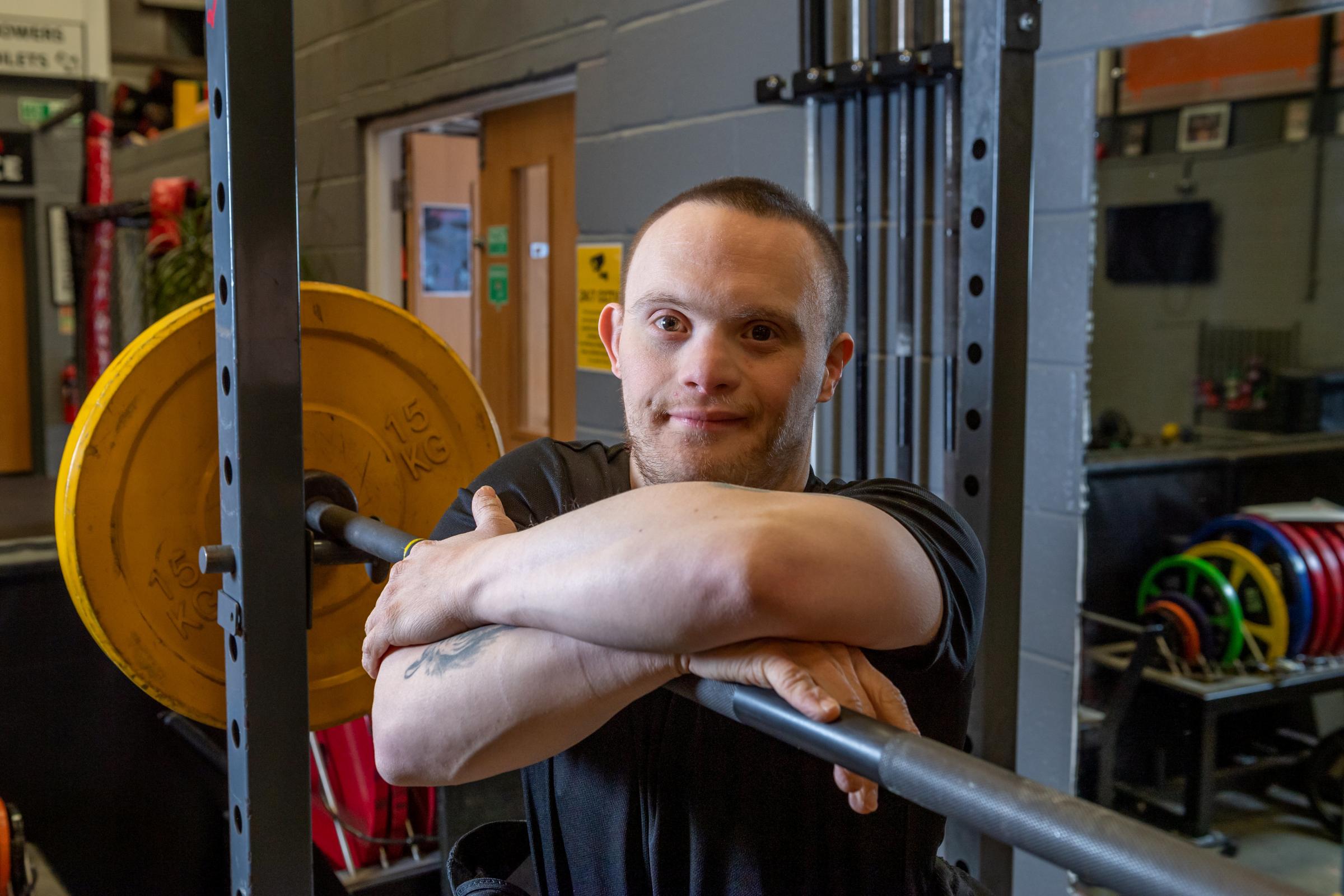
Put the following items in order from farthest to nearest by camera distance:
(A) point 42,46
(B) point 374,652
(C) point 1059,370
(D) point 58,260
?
(D) point 58,260 < (A) point 42,46 < (C) point 1059,370 < (B) point 374,652

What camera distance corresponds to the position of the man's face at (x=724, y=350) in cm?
112

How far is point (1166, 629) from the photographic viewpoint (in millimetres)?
2562

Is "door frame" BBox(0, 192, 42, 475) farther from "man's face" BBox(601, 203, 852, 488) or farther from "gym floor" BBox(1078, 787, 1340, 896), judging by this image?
"man's face" BBox(601, 203, 852, 488)

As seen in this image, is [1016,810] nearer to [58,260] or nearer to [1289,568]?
[1289,568]

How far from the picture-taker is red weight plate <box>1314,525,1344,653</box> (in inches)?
98.1

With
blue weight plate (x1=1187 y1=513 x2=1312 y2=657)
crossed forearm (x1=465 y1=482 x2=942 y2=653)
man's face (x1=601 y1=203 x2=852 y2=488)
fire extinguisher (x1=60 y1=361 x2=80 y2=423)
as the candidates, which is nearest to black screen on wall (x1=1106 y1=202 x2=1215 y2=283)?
blue weight plate (x1=1187 y1=513 x2=1312 y2=657)

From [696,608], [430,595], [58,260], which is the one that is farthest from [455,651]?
[58,260]

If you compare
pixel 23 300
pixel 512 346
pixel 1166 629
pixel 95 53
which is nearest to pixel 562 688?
pixel 1166 629

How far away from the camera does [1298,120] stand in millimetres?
2461

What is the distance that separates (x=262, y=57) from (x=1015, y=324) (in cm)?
96

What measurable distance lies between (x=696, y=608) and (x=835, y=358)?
21.3 inches

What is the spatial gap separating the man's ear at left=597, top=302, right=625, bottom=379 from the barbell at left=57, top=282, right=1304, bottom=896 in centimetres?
30

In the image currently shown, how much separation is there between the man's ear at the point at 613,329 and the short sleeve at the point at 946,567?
0.32 metres

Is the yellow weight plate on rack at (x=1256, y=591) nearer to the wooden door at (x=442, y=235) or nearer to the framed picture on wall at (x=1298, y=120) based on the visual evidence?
the framed picture on wall at (x=1298, y=120)
